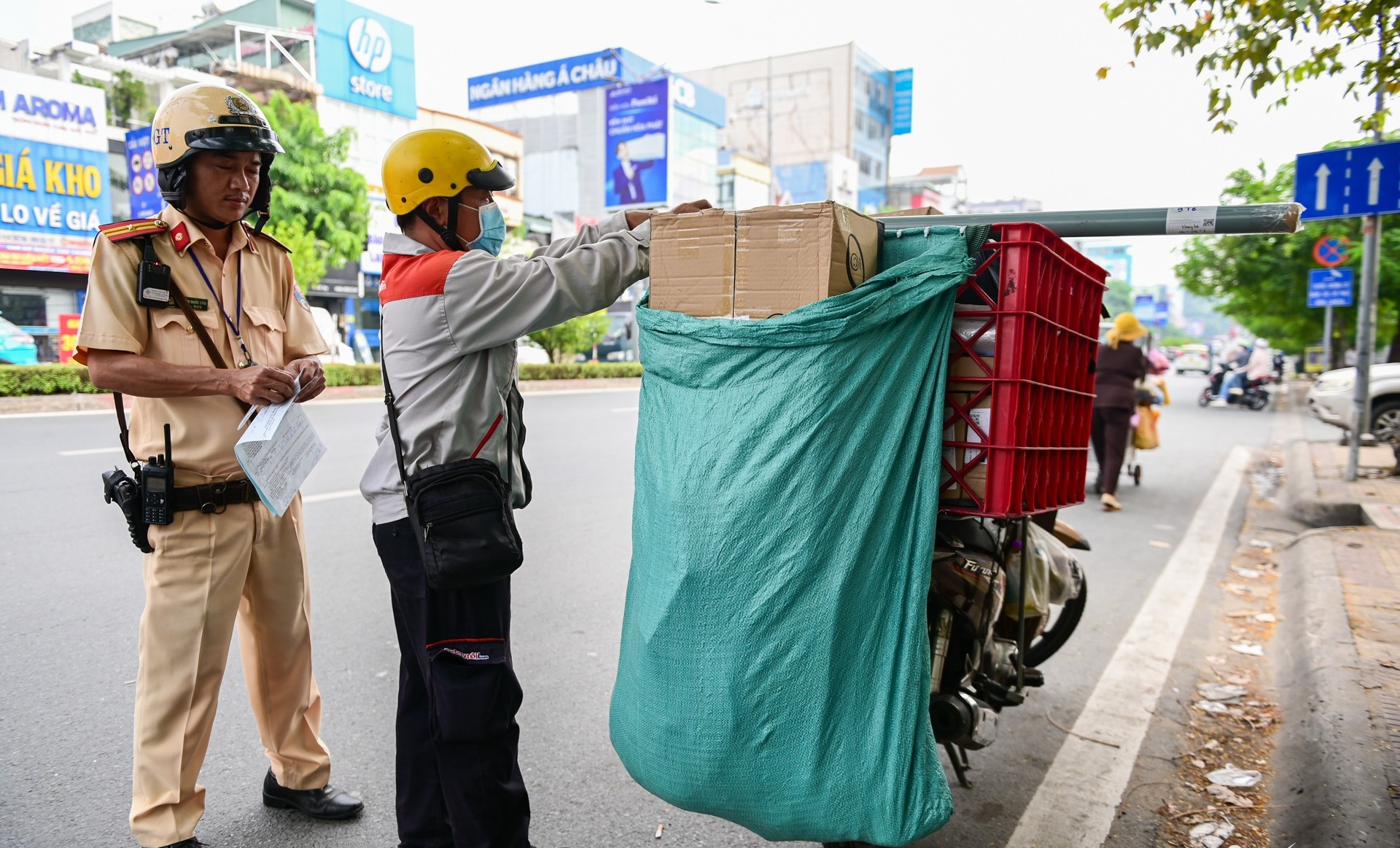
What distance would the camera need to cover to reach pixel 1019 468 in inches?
86.2

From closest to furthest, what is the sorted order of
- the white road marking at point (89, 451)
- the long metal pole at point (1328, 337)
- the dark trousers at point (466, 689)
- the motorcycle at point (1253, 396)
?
the dark trousers at point (466, 689)
the white road marking at point (89, 451)
the long metal pole at point (1328, 337)
the motorcycle at point (1253, 396)

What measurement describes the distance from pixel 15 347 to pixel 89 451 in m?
9.58

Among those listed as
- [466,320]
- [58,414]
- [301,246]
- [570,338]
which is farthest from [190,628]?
[301,246]

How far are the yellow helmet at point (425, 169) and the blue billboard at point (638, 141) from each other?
42.0m

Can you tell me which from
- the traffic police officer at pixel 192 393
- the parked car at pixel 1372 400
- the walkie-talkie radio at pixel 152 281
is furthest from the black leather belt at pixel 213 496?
the parked car at pixel 1372 400

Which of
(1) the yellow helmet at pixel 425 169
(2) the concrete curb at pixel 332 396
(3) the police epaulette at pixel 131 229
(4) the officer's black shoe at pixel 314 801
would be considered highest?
(1) the yellow helmet at pixel 425 169

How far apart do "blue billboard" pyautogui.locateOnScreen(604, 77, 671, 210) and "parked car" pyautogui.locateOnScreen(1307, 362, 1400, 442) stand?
111ft

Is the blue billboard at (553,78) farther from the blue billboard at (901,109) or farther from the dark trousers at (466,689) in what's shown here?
the dark trousers at (466,689)

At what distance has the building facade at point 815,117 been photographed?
207ft

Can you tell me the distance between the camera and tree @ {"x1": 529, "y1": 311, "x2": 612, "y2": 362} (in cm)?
2317

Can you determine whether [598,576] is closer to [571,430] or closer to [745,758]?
[745,758]

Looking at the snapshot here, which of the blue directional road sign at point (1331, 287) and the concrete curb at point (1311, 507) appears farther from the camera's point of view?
the blue directional road sign at point (1331, 287)

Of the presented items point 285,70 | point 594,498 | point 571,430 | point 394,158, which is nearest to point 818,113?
point 285,70

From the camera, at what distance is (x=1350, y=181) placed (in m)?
7.20
